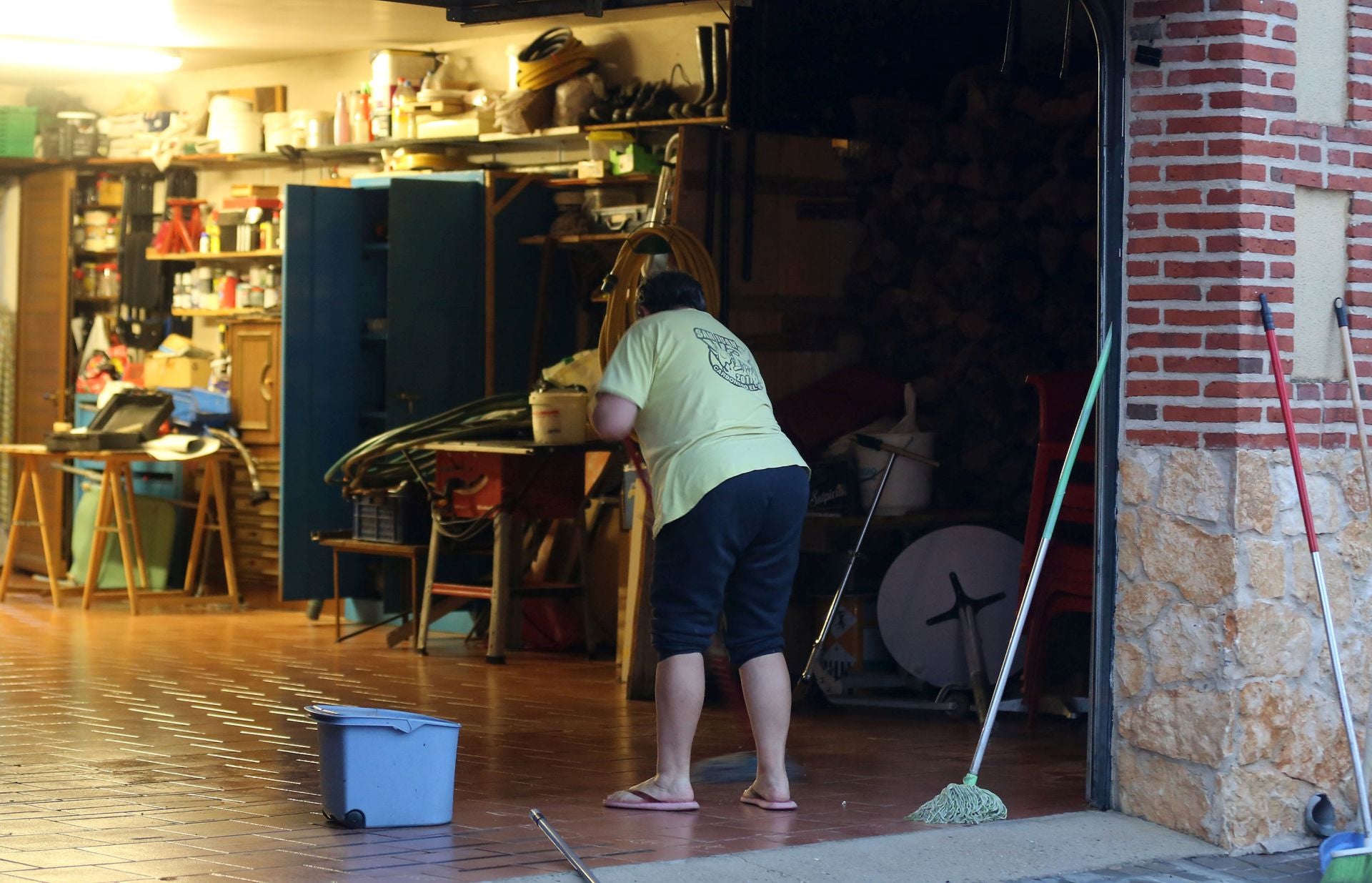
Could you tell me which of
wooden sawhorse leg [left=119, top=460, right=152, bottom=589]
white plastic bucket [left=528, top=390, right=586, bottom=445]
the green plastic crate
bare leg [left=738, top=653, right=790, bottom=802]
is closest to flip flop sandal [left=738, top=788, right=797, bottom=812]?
bare leg [left=738, top=653, right=790, bottom=802]

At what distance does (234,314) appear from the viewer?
11703 mm

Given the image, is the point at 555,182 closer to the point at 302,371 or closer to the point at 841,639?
the point at 302,371

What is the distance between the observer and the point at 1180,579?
536 centimetres

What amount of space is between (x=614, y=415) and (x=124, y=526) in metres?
5.80

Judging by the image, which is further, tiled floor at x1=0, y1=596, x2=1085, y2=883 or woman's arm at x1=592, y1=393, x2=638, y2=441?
woman's arm at x1=592, y1=393, x2=638, y2=441

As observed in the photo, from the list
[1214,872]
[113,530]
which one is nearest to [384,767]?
[1214,872]

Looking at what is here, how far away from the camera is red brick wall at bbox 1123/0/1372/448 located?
5.29 m

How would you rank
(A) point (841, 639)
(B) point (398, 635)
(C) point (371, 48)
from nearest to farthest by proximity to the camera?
1. (A) point (841, 639)
2. (B) point (398, 635)
3. (C) point (371, 48)

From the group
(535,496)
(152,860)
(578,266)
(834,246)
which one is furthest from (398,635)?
(152,860)

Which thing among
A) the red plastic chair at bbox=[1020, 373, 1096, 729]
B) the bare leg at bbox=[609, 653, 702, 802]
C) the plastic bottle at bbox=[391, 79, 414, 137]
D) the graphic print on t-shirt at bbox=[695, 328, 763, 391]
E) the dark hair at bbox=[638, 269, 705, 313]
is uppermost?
the plastic bottle at bbox=[391, 79, 414, 137]

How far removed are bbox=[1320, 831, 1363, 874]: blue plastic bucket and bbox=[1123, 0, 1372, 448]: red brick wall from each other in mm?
1045

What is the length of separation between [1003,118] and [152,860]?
4847 millimetres

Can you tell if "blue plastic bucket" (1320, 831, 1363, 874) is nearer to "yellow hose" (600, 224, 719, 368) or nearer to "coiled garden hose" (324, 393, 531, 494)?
"yellow hose" (600, 224, 719, 368)

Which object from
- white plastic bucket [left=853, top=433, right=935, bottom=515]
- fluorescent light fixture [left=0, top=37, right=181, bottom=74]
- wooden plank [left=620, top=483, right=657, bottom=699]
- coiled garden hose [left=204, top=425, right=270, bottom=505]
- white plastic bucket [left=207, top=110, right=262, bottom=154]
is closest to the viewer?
wooden plank [left=620, top=483, right=657, bottom=699]
